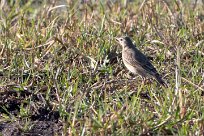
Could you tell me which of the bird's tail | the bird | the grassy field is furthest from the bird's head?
the bird's tail

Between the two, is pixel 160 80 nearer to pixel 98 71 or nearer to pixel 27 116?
pixel 98 71

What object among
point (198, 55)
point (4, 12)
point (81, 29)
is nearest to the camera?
point (198, 55)

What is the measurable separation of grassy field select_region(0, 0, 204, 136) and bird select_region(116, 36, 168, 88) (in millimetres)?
97

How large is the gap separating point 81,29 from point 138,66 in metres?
1.04

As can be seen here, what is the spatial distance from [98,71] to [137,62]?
0.51 metres

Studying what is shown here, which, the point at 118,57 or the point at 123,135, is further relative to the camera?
the point at 118,57

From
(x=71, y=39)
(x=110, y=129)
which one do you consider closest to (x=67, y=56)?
(x=71, y=39)

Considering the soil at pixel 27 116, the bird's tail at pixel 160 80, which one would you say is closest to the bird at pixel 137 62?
the bird's tail at pixel 160 80

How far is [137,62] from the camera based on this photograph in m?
7.75

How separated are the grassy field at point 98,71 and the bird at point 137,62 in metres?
0.10

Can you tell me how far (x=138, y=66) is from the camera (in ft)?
25.1

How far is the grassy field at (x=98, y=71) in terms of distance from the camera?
5.87 m

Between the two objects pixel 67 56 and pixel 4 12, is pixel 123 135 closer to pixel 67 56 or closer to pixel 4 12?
pixel 67 56

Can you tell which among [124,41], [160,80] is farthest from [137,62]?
[160,80]
